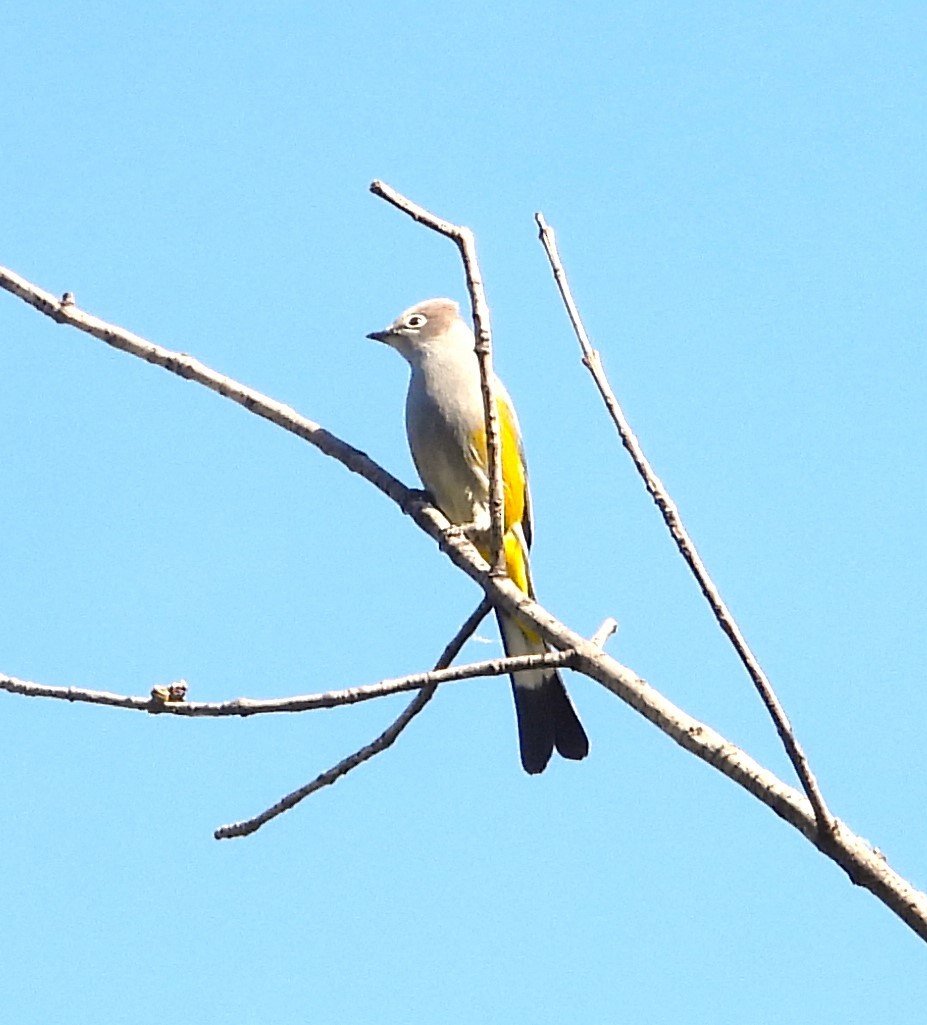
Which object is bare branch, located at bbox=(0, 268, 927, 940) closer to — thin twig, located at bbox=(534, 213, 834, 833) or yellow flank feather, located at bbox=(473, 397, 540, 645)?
thin twig, located at bbox=(534, 213, 834, 833)

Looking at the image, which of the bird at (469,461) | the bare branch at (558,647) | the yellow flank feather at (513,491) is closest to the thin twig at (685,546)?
the bare branch at (558,647)

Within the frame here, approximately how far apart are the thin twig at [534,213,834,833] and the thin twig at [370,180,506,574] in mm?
163

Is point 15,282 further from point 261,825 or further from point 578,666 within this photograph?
point 578,666

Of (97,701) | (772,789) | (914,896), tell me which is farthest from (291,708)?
(914,896)

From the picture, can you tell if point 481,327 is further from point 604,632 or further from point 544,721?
point 544,721

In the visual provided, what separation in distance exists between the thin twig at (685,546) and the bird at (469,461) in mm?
2536

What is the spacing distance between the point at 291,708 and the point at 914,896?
4.03ft

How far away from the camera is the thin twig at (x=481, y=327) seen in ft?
11.0

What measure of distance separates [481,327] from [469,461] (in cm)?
283

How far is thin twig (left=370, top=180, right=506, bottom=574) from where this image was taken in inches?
132

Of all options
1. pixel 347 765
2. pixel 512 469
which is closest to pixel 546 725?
pixel 512 469

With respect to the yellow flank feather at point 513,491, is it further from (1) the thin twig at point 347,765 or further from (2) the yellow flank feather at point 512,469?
(1) the thin twig at point 347,765

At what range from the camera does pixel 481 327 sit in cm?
344

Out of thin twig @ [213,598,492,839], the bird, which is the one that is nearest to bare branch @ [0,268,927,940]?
thin twig @ [213,598,492,839]
